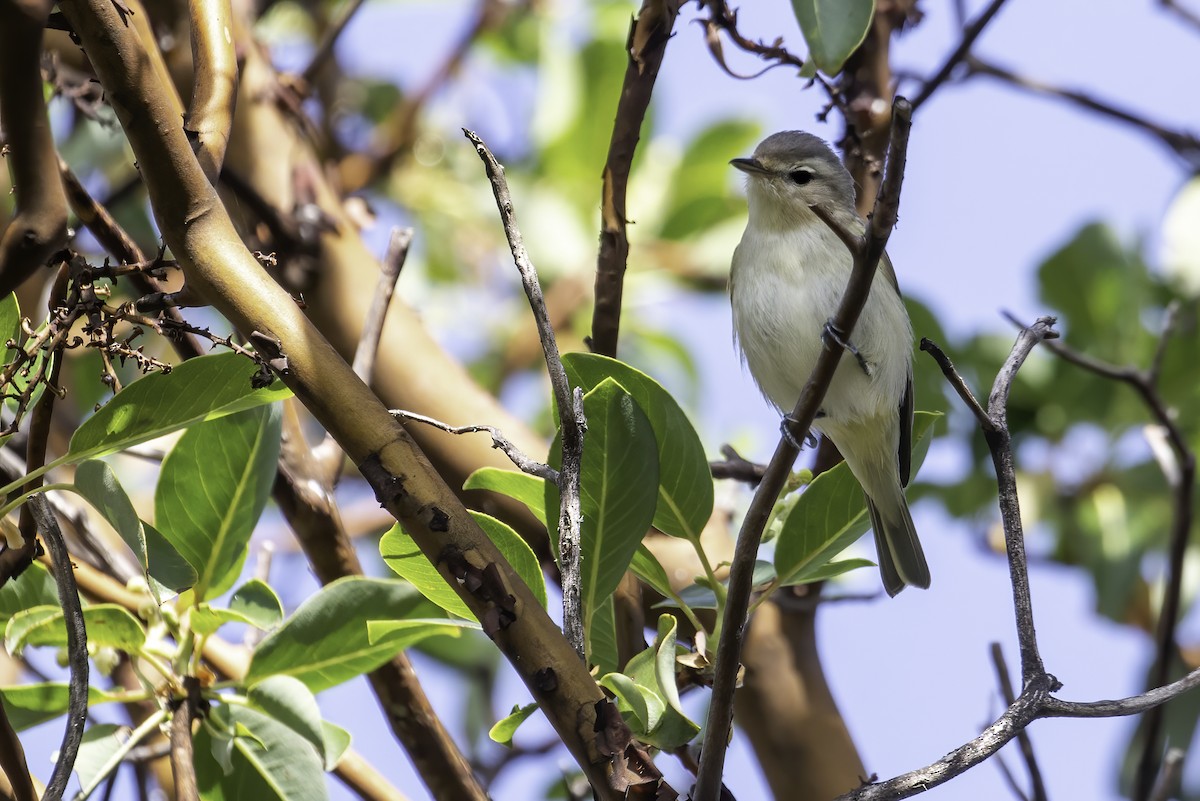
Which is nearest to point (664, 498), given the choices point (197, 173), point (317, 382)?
point (317, 382)

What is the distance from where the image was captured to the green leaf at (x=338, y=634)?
1693mm

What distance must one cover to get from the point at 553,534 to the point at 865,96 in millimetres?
1322

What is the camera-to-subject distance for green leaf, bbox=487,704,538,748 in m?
1.40

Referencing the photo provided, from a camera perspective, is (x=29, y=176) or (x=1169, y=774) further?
(x=1169, y=774)

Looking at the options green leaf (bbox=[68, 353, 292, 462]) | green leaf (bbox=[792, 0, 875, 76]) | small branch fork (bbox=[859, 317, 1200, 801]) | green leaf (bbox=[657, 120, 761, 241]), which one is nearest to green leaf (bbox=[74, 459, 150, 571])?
green leaf (bbox=[68, 353, 292, 462])

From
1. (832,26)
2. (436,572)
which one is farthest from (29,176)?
(832,26)

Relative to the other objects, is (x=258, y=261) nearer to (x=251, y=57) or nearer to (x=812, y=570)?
(x=812, y=570)

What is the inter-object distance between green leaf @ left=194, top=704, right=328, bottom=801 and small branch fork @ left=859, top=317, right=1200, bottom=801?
0.80 m

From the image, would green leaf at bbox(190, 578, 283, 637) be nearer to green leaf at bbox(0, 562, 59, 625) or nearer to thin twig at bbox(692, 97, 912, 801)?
green leaf at bbox(0, 562, 59, 625)

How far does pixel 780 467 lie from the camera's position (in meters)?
1.31

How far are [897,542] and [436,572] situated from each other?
5.29 ft

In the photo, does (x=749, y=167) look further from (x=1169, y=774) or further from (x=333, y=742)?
(x=333, y=742)

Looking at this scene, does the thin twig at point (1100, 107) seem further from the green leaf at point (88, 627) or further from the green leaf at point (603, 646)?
the green leaf at point (88, 627)

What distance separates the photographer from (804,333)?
270 centimetres
